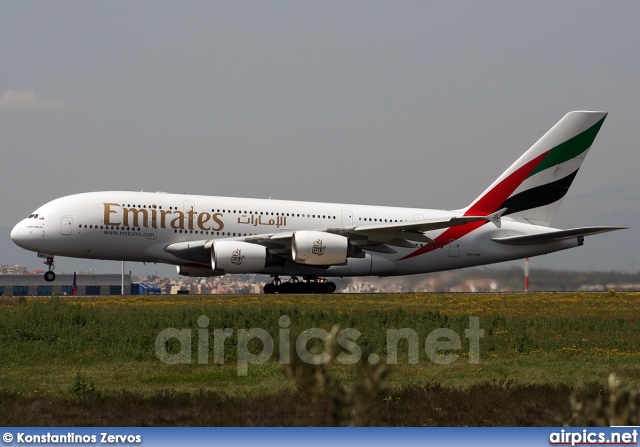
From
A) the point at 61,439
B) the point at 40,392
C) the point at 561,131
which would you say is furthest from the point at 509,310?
the point at 61,439

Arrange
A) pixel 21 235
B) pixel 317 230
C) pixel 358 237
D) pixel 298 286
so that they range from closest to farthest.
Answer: pixel 21 235 < pixel 358 237 < pixel 317 230 < pixel 298 286

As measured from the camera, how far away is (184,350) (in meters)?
20.0

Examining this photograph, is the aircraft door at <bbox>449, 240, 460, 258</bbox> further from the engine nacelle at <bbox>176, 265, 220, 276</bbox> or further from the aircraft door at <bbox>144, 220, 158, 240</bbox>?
the aircraft door at <bbox>144, 220, 158, 240</bbox>

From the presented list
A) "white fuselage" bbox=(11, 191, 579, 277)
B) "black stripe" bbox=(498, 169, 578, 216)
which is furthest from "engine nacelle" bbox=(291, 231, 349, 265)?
"black stripe" bbox=(498, 169, 578, 216)

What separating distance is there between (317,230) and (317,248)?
1958mm

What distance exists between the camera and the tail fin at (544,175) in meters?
40.5

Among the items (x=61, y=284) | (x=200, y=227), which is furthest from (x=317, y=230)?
(x=61, y=284)

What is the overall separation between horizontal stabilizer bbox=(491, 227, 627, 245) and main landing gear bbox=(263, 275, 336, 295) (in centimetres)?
770

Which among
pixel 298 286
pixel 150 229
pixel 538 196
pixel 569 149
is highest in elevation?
pixel 569 149

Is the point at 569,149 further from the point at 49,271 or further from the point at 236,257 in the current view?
the point at 49,271

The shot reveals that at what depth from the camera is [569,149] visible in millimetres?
41125

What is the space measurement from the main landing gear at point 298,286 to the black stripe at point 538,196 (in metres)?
8.61

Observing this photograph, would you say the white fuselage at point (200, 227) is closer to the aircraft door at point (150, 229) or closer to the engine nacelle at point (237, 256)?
the aircraft door at point (150, 229)

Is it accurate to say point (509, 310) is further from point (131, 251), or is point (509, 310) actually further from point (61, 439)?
point (61, 439)
